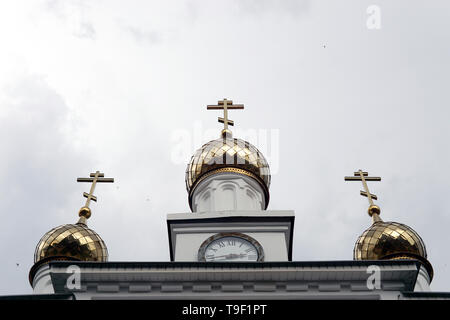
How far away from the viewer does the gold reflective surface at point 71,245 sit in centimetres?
1811

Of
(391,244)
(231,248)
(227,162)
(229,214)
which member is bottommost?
(231,248)

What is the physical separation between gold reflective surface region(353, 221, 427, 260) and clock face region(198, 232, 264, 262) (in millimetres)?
3689

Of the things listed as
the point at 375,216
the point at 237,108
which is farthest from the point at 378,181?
the point at 237,108

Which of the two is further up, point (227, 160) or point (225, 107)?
point (225, 107)

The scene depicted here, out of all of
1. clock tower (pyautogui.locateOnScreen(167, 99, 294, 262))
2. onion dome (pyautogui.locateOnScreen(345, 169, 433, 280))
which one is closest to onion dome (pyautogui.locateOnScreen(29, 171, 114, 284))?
clock tower (pyautogui.locateOnScreen(167, 99, 294, 262))

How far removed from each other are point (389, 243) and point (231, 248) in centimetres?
449

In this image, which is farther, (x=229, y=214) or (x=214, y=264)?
(x=229, y=214)

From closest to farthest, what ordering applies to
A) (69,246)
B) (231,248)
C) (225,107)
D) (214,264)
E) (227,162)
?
(214,264) < (231,248) < (69,246) < (227,162) < (225,107)

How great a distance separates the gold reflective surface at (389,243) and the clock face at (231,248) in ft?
12.1

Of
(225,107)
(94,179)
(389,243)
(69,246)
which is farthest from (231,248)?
(225,107)

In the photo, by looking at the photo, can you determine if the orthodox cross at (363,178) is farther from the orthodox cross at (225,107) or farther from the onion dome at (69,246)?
the onion dome at (69,246)

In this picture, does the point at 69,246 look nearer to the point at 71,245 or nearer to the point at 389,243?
the point at 71,245

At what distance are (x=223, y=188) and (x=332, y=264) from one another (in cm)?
692

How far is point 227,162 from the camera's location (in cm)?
2022
